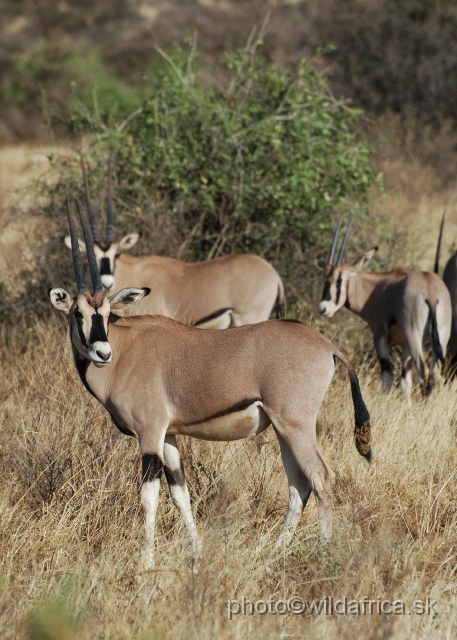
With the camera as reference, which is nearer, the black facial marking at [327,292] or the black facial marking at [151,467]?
the black facial marking at [151,467]

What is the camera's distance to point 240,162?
1038 centimetres

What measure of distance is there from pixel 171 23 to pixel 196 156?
1099 inches

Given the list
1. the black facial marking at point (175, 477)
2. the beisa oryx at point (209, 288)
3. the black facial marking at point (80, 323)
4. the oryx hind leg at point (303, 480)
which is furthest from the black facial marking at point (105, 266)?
the oryx hind leg at point (303, 480)

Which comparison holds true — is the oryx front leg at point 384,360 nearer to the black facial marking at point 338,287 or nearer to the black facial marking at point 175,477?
the black facial marking at point 338,287

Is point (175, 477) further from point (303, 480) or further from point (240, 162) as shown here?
point (240, 162)

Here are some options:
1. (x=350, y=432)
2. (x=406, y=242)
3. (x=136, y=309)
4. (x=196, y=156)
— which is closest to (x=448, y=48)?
(x=406, y=242)

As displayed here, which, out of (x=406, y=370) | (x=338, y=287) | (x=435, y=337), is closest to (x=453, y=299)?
(x=435, y=337)

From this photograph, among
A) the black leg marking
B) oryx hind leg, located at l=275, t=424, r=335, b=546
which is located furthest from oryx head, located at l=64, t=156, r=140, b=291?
oryx hind leg, located at l=275, t=424, r=335, b=546

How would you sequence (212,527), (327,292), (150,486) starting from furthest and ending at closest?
(327,292), (150,486), (212,527)

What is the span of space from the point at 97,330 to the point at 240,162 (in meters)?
5.71

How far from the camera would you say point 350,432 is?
685cm

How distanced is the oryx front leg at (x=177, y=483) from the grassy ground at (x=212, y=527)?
0.38ft

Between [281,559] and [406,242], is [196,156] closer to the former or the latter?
[406,242]

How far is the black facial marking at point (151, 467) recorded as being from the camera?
507 centimetres
